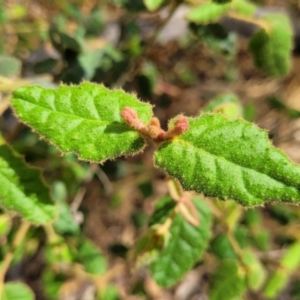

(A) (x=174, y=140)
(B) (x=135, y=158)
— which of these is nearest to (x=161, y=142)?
(A) (x=174, y=140)

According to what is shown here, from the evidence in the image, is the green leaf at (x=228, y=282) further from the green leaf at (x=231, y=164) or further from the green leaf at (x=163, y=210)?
the green leaf at (x=231, y=164)

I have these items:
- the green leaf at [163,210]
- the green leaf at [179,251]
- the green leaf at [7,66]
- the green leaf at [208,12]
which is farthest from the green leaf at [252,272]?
the green leaf at [7,66]

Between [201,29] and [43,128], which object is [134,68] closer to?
[201,29]

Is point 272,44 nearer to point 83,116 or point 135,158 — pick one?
point 83,116

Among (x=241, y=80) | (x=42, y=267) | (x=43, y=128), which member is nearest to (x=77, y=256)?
(x=42, y=267)

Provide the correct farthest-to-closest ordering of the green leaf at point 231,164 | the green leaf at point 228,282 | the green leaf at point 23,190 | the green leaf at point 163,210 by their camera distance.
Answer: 1. the green leaf at point 228,282
2. the green leaf at point 163,210
3. the green leaf at point 23,190
4. the green leaf at point 231,164

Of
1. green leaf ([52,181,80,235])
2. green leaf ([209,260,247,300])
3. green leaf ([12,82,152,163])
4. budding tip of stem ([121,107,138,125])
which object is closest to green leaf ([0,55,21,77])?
green leaf ([52,181,80,235])
